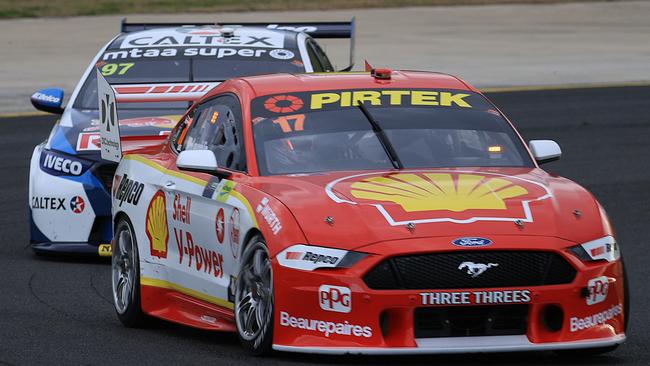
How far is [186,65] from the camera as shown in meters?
12.8

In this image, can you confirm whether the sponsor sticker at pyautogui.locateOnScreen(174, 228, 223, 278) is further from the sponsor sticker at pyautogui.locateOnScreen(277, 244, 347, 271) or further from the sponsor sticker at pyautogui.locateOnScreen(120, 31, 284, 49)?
the sponsor sticker at pyautogui.locateOnScreen(120, 31, 284, 49)

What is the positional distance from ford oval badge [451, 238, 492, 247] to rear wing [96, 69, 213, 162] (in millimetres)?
3584

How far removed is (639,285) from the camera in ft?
33.1

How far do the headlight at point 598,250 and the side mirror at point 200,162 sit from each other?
1865mm

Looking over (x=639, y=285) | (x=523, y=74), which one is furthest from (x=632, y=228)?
(x=523, y=74)

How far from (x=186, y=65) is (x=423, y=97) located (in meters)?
4.59

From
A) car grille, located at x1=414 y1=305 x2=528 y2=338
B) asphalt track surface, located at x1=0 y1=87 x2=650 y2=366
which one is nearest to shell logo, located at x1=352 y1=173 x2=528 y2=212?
car grille, located at x1=414 y1=305 x2=528 y2=338

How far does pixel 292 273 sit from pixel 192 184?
4.90 ft

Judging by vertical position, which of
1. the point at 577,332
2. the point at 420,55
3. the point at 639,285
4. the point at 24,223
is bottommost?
the point at 420,55

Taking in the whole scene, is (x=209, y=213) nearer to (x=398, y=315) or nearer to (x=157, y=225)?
(x=157, y=225)

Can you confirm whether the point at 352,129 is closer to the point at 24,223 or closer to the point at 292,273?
the point at 292,273

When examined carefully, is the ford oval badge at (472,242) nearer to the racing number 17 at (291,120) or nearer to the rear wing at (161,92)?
the racing number 17 at (291,120)

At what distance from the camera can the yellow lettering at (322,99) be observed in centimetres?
835

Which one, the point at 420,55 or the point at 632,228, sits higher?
the point at 632,228
